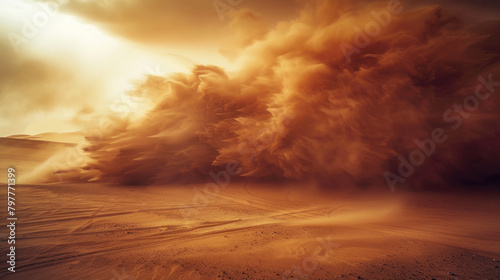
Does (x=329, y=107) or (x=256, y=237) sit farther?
(x=329, y=107)

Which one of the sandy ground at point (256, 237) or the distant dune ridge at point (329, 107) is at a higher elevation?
the distant dune ridge at point (329, 107)

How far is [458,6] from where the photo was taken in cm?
641

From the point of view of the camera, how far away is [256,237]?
357cm

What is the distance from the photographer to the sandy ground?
2.53 m

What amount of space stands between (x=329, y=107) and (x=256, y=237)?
448 centimetres

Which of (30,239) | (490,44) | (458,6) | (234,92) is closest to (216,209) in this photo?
(30,239)

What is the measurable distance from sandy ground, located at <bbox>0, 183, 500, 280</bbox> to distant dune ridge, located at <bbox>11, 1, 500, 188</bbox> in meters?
1.26

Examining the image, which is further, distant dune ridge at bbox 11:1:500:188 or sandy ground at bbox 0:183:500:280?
distant dune ridge at bbox 11:1:500:188

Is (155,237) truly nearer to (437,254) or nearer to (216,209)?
(216,209)

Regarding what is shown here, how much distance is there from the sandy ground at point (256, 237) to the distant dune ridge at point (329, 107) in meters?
1.26

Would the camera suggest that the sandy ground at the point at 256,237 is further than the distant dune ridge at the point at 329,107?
No

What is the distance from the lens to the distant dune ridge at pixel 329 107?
6.01 metres

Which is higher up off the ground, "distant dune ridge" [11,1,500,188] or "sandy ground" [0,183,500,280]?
"distant dune ridge" [11,1,500,188]

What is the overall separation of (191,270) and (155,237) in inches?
50.2
